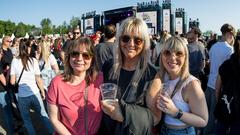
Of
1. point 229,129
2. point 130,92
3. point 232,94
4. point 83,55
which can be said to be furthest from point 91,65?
point 229,129

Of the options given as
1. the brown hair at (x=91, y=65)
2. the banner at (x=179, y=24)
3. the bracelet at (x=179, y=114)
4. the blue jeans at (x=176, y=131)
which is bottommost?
the blue jeans at (x=176, y=131)

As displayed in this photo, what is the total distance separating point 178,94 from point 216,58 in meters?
3.45

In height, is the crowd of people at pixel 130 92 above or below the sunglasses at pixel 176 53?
below

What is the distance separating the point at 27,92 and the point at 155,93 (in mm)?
3704

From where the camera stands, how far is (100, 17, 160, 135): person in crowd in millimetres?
2367

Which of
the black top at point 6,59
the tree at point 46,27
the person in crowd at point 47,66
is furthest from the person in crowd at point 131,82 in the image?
the tree at point 46,27

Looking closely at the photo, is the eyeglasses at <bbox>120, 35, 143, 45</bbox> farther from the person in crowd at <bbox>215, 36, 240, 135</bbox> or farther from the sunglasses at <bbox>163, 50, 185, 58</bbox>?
the person in crowd at <bbox>215, 36, 240, 135</bbox>

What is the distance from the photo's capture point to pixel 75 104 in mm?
2564

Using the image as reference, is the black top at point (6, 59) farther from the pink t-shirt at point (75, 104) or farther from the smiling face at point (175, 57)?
the smiling face at point (175, 57)

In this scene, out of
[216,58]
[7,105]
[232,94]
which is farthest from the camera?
[7,105]

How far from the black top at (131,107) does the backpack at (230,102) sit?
4.18 ft

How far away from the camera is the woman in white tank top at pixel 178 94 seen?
8.14 ft

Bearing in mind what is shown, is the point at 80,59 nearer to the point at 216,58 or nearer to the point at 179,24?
the point at 216,58

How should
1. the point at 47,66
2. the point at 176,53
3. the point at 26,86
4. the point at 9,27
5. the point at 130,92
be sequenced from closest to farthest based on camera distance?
the point at 130,92, the point at 176,53, the point at 26,86, the point at 47,66, the point at 9,27
